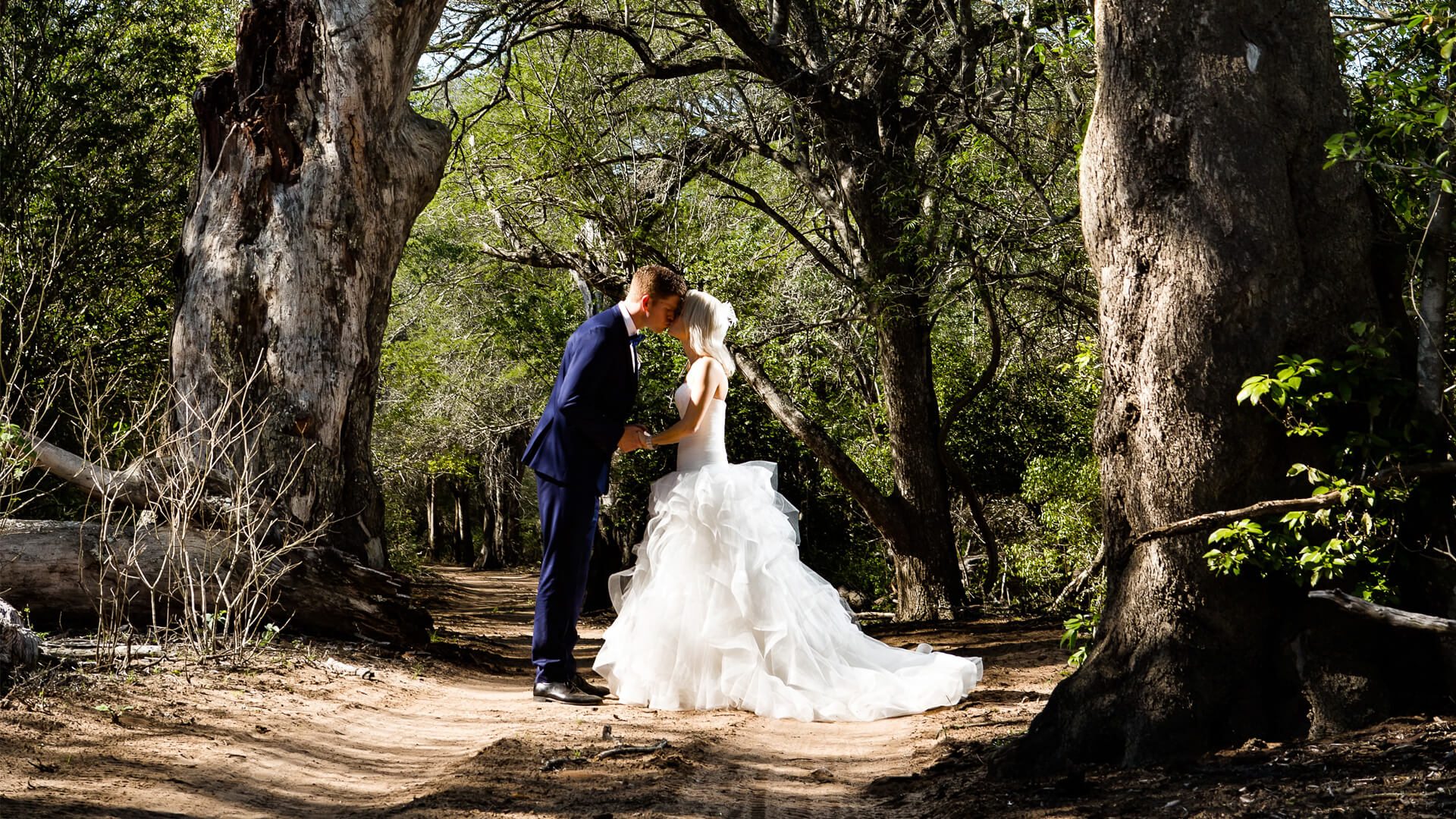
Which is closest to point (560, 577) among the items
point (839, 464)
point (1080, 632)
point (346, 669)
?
point (346, 669)

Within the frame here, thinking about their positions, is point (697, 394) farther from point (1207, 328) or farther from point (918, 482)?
point (918, 482)

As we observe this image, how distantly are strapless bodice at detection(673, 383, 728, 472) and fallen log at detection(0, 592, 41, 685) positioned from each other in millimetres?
3662

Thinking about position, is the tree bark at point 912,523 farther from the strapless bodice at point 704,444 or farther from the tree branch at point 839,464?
the strapless bodice at point 704,444

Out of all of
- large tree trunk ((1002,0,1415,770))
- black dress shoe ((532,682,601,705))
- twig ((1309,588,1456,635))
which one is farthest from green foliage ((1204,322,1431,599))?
black dress shoe ((532,682,601,705))

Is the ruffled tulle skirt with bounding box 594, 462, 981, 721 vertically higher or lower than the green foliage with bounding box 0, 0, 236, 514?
lower

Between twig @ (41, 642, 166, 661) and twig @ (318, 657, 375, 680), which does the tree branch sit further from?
twig @ (41, 642, 166, 661)

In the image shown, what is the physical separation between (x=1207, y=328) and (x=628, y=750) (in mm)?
2951

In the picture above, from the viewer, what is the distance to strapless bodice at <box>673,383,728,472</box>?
7230 millimetres

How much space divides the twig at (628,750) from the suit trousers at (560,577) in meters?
1.67

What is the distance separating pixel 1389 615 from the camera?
10.8 feet

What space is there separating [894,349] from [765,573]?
213 inches

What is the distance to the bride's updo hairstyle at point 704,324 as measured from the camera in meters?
7.03

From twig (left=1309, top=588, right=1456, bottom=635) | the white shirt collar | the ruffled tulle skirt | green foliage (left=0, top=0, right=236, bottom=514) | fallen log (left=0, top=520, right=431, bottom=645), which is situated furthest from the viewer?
green foliage (left=0, top=0, right=236, bottom=514)

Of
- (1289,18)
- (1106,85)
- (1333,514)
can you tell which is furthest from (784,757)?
(1289,18)
